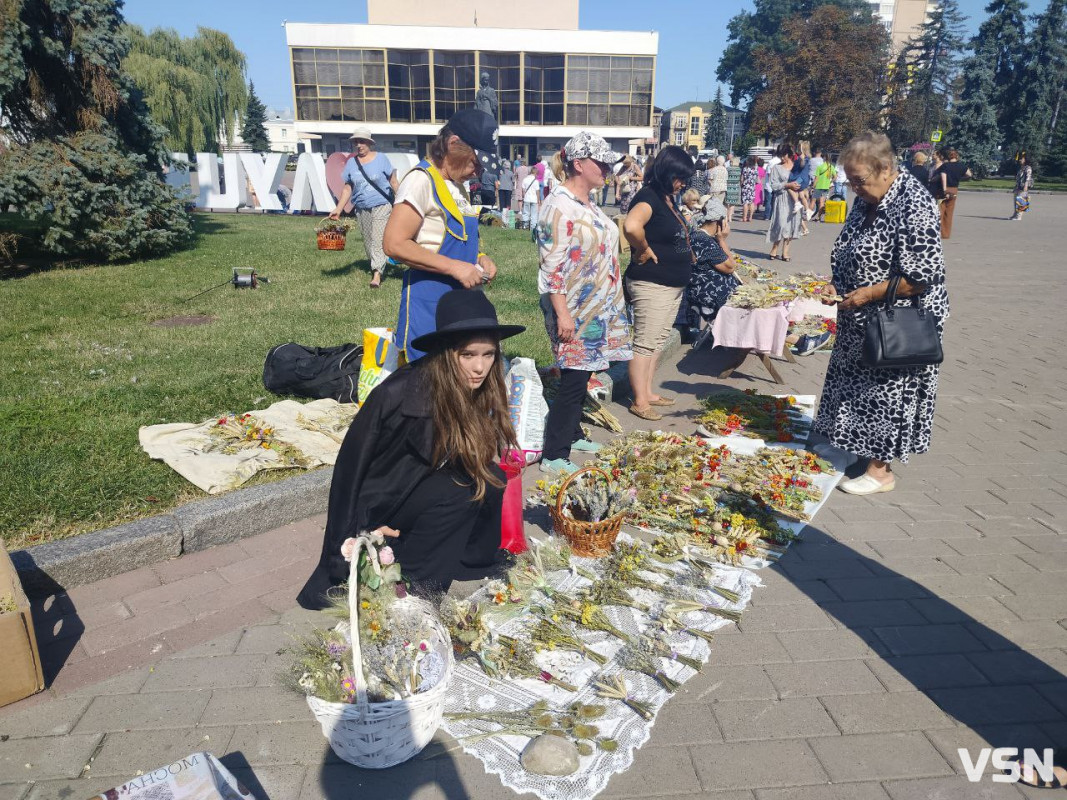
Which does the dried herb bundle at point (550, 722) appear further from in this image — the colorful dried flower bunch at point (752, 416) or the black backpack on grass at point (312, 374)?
the black backpack on grass at point (312, 374)

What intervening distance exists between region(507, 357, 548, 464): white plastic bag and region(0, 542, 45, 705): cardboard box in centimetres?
289

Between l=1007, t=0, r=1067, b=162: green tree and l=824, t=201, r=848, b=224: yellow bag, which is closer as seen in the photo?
l=824, t=201, r=848, b=224: yellow bag

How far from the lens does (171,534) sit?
3760mm

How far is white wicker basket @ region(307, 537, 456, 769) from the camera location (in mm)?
2332

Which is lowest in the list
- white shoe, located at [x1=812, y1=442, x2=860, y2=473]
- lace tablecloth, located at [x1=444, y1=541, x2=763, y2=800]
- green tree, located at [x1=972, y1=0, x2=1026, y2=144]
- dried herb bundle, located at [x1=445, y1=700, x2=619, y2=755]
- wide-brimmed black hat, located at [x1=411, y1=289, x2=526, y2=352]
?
lace tablecloth, located at [x1=444, y1=541, x2=763, y2=800]

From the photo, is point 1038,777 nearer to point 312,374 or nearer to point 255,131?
point 312,374

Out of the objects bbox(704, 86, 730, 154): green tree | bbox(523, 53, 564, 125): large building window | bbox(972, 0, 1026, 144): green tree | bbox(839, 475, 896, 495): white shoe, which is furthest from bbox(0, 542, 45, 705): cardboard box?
bbox(704, 86, 730, 154): green tree

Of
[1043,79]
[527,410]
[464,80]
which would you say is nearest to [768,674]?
[527,410]

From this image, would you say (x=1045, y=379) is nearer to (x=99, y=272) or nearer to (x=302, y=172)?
(x=99, y=272)

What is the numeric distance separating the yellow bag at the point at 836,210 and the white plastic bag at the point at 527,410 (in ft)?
58.1

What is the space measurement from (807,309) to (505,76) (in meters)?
43.9

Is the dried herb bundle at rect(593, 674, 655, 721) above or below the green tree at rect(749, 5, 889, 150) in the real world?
below

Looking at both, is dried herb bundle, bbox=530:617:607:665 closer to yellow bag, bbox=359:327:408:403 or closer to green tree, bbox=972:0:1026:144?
yellow bag, bbox=359:327:408:403

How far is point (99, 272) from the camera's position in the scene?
1097 centimetres
